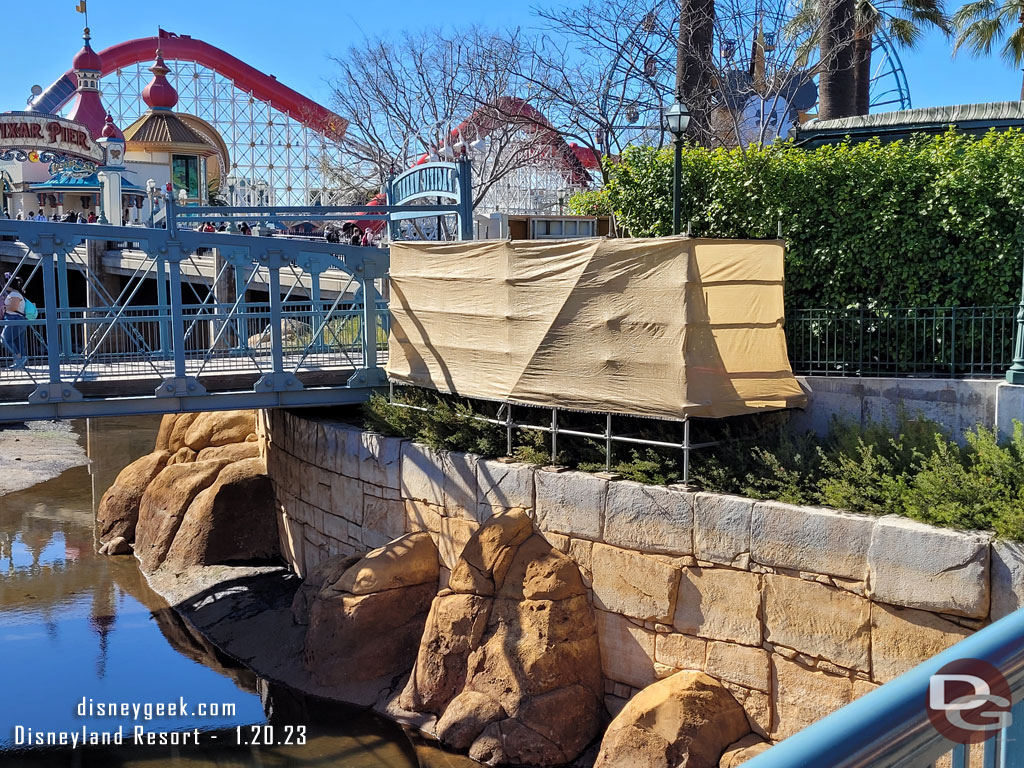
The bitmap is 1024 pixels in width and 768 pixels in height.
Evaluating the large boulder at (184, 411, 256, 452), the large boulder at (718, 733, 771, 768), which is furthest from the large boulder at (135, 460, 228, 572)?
the large boulder at (718, 733, 771, 768)

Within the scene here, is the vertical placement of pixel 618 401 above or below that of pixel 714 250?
below

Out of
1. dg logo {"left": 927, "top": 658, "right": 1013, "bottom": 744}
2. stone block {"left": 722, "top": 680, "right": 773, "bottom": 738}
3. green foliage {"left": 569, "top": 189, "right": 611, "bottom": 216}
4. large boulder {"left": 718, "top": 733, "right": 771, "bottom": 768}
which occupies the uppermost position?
green foliage {"left": 569, "top": 189, "right": 611, "bottom": 216}

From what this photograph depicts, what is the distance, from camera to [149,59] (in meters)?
56.0

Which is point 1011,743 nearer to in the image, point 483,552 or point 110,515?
point 483,552

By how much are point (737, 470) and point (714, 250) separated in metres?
2.18

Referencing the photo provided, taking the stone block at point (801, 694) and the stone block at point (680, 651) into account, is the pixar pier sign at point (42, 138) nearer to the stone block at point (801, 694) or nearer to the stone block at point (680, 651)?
the stone block at point (680, 651)

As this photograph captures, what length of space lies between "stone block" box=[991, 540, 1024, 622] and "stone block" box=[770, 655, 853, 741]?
140cm

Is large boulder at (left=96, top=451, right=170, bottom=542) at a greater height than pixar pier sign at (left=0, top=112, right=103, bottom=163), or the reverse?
pixar pier sign at (left=0, top=112, right=103, bottom=163)

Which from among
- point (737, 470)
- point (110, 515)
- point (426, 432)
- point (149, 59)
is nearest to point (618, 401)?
point (737, 470)

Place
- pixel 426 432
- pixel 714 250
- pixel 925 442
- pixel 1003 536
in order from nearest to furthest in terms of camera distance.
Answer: pixel 1003 536 < pixel 925 442 < pixel 714 250 < pixel 426 432

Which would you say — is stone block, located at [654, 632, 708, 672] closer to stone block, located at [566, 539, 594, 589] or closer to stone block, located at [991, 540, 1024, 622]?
stone block, located at [566, 539, 594, 589]

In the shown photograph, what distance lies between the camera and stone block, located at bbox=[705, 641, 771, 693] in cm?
853

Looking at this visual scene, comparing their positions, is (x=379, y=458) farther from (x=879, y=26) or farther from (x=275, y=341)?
(x=879, y=26)

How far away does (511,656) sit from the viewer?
31.8ft
